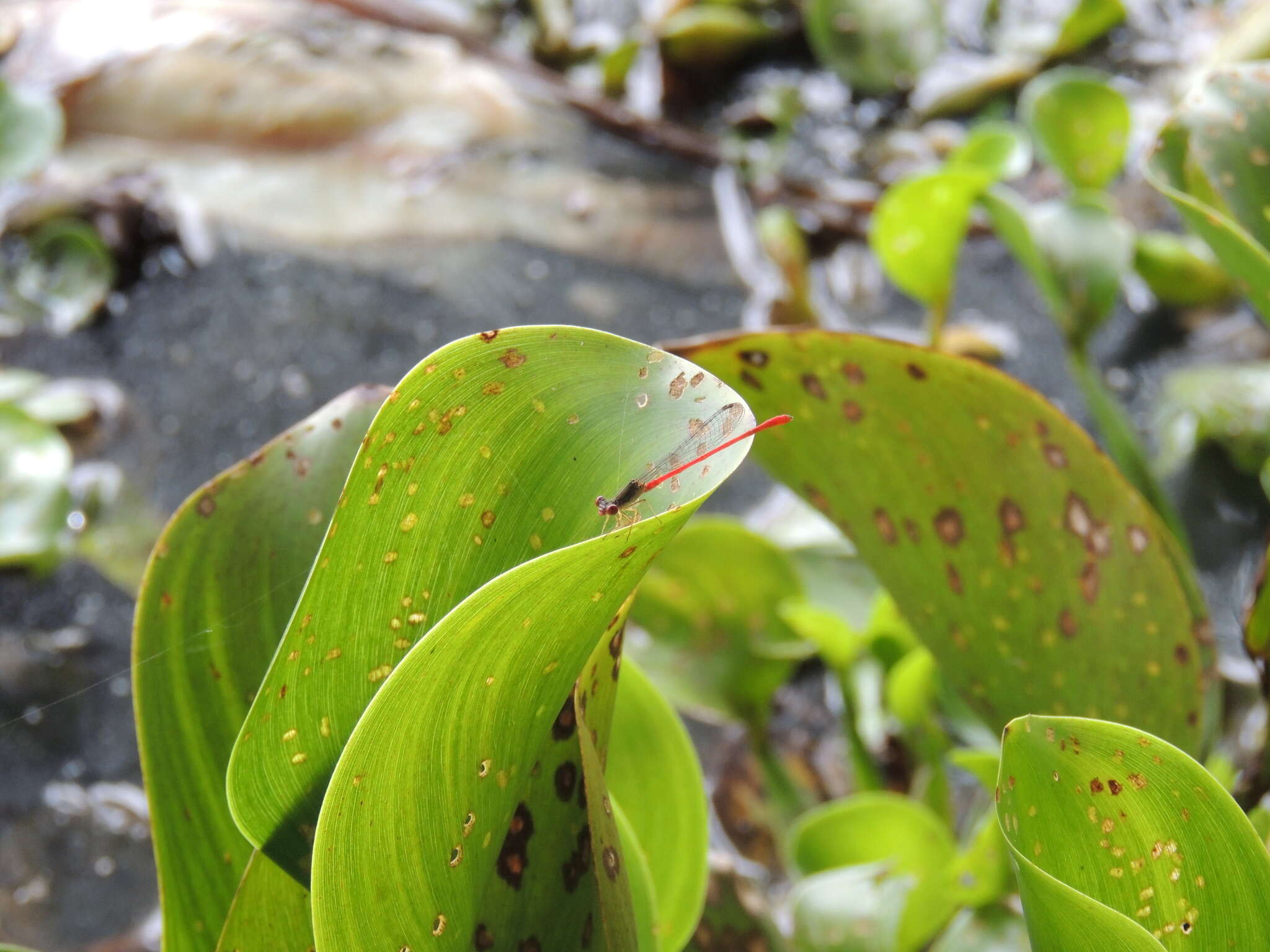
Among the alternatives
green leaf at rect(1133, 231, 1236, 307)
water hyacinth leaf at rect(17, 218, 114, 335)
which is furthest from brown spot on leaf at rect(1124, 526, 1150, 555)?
water hyacinth leaf at rect(17, 218, 114, 335)

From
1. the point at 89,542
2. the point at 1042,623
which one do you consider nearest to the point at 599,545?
the point at 1042,623

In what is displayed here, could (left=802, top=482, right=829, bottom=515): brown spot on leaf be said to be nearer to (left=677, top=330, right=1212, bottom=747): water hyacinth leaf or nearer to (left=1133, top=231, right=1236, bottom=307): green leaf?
(left=677, top=330, right=1212, bottom=747): water hyacinth leaf

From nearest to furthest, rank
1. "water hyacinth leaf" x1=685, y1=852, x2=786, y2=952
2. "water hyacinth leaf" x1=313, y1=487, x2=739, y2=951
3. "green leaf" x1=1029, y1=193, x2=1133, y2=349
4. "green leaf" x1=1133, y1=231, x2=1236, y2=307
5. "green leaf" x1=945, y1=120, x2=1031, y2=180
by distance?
"water hyacinth leaf" x1=313, y1=487, x2=739, y2=951 < "water hyacinth leaf" x1=685, y1=852, x2=786, y2=952 < "green leaf" x1=1029, y1=193, x2=1133, y2=349 < "green leaf" x1=945, y1=120, x2=1031, y2=180 < "green leaf" x1=1133, y1=231, x2=1236, y2=307

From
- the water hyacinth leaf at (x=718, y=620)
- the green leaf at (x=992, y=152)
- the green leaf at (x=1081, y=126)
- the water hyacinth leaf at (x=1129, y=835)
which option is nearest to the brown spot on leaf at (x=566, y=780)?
the water hyacinth leaf at (x=1129, y=835)

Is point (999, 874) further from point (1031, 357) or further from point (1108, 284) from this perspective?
point (1031, 357)

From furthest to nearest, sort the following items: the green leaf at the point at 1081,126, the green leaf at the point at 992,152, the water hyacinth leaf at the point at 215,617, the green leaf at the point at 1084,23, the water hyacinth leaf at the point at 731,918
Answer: the green leaf at the point at 1084,23 < the green leaf at the point at 992,152 < the green leaf at the point at 1081,126 < the water hyacinth leaf at the point at 731,918 < the water hyacinth leaf at the point at 215,617

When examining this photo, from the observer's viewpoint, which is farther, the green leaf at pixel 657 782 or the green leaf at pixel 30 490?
the green leaf at pixel 30 490

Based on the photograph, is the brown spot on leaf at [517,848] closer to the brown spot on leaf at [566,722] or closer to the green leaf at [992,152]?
the brown spot on leaf at [566,722]
